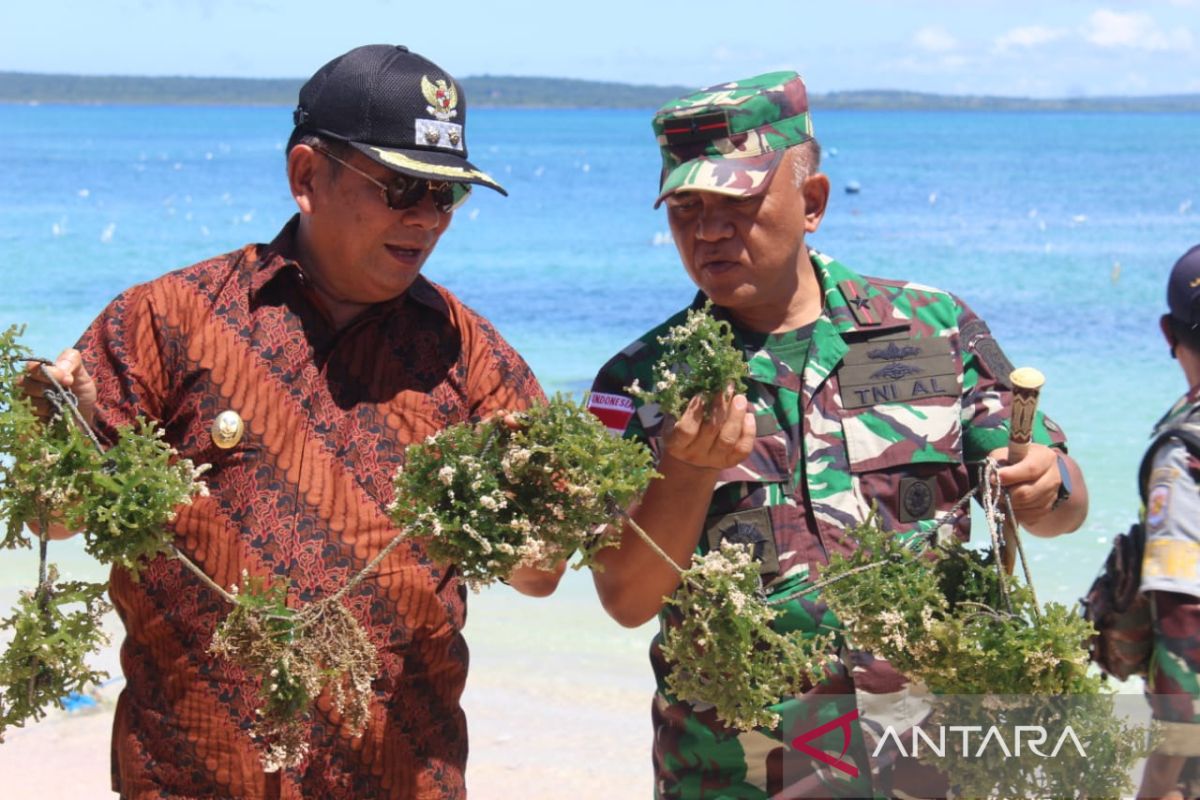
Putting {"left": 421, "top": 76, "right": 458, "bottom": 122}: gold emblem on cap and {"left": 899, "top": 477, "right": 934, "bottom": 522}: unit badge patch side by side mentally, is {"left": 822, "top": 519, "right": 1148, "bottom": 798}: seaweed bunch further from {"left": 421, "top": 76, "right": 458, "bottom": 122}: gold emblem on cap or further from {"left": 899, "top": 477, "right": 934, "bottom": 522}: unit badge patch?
{"left": 421, "top": 76, "right": 458, "bottom": 122}: gold emblem on cap

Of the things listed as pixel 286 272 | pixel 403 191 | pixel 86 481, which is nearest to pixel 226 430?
pixel 86 481

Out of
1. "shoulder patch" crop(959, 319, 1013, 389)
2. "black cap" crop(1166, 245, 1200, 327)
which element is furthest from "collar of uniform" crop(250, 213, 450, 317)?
"black cap" crop(1166, 245, 1200, 327)

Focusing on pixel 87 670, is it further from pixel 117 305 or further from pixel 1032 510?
pixel 1032 510

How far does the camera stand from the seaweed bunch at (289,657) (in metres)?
3.53

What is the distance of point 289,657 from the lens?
353 cm

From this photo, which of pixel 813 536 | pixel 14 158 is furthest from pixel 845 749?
pixel 14 158

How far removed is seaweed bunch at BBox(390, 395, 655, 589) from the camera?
3.44 metres

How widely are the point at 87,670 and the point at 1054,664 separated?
2.16 meters

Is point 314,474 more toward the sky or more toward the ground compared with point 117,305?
more toward the ground

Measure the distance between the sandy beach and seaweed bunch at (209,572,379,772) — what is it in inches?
136

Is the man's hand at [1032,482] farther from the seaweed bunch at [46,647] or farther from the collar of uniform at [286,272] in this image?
the seaweed bunch at [46,647]

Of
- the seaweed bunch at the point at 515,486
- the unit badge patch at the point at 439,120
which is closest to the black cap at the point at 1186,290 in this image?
the seaweed bunch at the point at 515,486

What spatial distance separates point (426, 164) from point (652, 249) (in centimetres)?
3565

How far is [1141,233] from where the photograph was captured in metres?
42.5
